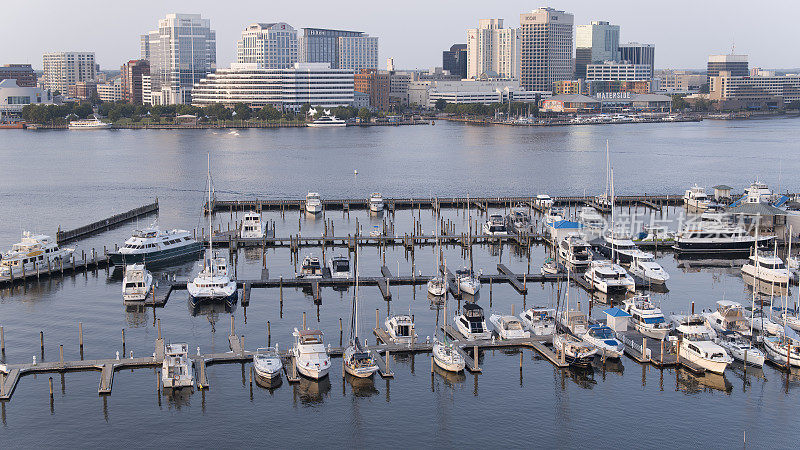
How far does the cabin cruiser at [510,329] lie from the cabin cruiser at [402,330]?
3615 mm

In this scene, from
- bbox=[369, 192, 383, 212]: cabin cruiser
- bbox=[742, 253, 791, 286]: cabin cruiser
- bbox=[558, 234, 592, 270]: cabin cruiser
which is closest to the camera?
bbox=[742, 253, 791, 286]: cabin cruiser

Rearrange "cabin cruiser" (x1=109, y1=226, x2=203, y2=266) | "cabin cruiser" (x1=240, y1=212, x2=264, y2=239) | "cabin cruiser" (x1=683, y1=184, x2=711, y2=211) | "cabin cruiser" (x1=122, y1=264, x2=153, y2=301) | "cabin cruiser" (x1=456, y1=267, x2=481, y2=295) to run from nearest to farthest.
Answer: "cabin cruiser" (x1=122, y1=264, x2=153, y2=301), "cabin cruiser" (x1=456, y1=267, x2=481, y2=295), "cabin cruiser" (x1=109, y1=226, x2=203, y2=266), "cabin cruiser" (x1=240, y1=212, x2=264, y2=239), "cabin cruiser" (x1=683, y1=184, x2=711, y2=211)

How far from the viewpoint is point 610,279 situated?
1844 inches

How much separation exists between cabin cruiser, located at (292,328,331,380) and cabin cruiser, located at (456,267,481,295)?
12.0 m

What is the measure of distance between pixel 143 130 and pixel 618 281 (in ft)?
525

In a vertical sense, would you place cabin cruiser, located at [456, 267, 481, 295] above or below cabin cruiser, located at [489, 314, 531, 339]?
above

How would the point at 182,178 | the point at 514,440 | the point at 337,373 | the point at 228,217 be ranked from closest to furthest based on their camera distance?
the point at 514,440 < the point at 337,373 < the point at 228,217 < the point at 182,178

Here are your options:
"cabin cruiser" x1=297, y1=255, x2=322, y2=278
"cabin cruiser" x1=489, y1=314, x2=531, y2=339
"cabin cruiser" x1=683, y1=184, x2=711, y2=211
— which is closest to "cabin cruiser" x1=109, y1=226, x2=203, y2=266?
"cabin cruiser" x1=297, y1=255, x2=322, y2=278

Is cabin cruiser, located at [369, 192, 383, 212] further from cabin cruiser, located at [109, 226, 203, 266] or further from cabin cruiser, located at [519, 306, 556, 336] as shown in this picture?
cabin cruiser, located at [519, 306, 556, 336]

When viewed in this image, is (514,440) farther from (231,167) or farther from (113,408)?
(231,167)

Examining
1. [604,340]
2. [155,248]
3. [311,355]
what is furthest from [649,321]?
[155,248]

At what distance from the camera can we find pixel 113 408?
3181cm

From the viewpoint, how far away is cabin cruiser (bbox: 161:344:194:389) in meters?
33.0

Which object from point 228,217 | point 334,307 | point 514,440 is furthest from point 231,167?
point 514,440
